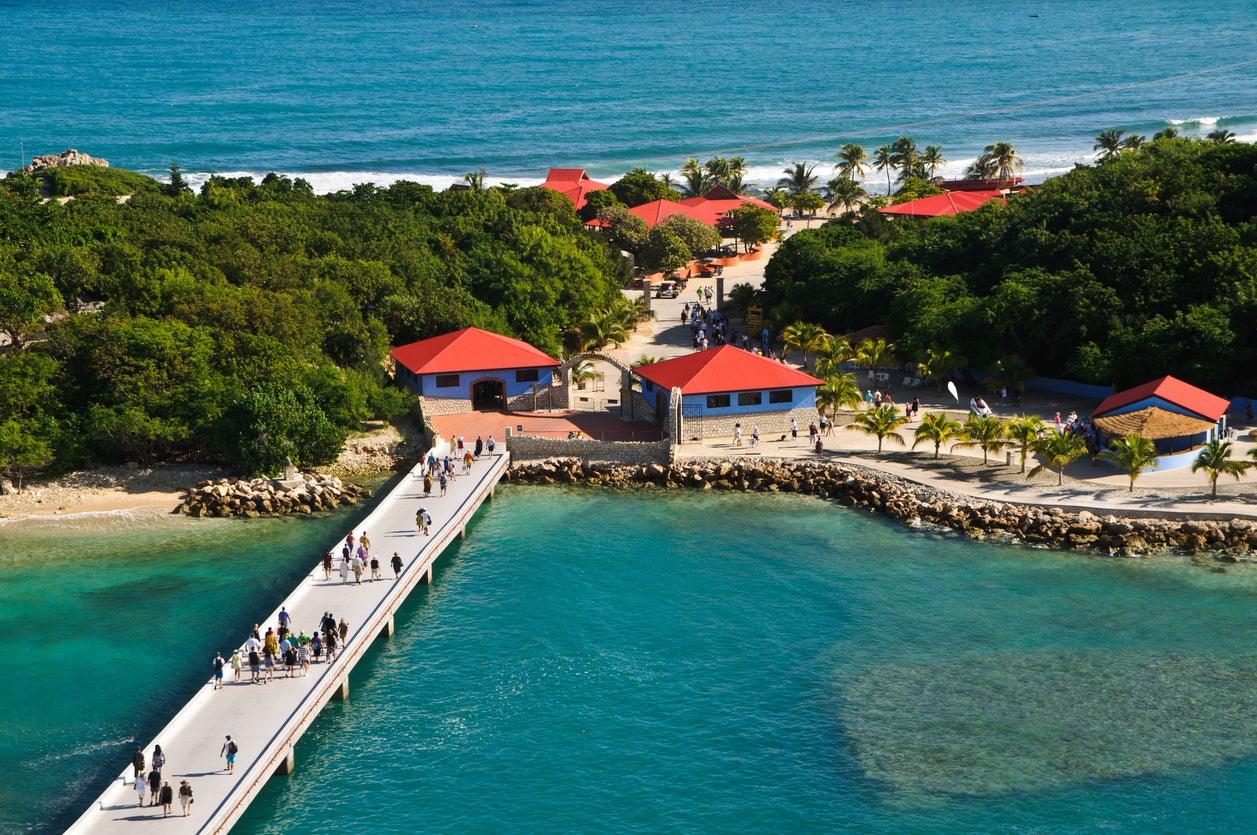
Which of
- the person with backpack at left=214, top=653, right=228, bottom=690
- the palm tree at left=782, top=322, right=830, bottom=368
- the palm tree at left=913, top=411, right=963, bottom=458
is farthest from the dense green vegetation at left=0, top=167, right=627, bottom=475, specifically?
the palm tree at left=913, top=411, right=963, bottom=458

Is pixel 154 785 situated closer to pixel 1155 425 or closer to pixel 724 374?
pixel 724 374

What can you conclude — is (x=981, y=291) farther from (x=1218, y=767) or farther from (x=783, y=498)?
(x=1218, y=767)

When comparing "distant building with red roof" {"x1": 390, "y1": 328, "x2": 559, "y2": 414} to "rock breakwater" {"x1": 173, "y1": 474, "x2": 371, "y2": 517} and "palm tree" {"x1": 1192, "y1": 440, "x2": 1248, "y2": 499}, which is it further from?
"palm tree" {"x1": 1192, "y1": 440, "x2": 1248, "y2": 499}

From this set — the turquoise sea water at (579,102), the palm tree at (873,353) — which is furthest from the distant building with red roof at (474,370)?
the turquoise sea water at (579,102)

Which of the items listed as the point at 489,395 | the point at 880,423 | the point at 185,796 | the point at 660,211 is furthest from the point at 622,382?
the point at 660,211

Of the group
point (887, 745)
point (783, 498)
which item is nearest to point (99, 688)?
point (887, 745)

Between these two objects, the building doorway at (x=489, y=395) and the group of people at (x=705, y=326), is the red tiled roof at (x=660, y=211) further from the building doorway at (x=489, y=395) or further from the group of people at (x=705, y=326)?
the building doorway at (x=489, y=395)
